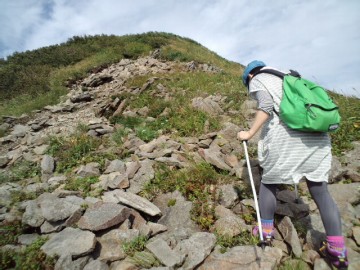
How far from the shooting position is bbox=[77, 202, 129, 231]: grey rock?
3.54 meters

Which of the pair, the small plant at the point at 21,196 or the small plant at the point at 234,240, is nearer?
the small plant at the point at 234,240

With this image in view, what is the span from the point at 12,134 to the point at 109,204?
7.59 m

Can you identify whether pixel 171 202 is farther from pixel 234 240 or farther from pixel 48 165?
pixel 48 165

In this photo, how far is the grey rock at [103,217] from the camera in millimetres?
3535

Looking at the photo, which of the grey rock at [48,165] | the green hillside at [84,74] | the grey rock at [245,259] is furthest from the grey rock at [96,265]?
the green hillside at [84,74]

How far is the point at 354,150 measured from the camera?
197 inches

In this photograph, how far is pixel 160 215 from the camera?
4.05 metres

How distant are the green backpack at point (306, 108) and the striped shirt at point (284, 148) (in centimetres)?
12

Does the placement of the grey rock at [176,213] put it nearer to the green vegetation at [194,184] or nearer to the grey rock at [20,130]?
the green vegetation at [194,184]

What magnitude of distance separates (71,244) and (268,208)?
2.50 metres

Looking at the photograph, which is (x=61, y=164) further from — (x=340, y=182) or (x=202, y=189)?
(x=340, y=182)

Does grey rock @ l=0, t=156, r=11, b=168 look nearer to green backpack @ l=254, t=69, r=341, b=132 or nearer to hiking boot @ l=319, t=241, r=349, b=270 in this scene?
Answer: green backpack @ l=254, t=69, r=341, b=132

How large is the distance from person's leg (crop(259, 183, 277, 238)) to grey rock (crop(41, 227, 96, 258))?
2157mm

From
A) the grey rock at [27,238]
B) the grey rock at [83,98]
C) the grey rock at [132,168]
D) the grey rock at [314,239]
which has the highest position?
the grey rock at [83,98]
